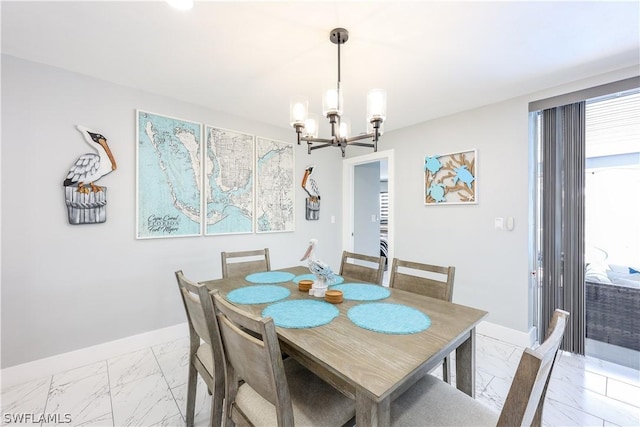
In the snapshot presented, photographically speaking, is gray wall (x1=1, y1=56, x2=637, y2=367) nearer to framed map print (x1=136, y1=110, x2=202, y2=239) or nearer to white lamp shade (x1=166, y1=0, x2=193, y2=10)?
framed map print (x1=136, y1=110, x2=202, y2=239)

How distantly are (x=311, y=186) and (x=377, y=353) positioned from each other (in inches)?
115

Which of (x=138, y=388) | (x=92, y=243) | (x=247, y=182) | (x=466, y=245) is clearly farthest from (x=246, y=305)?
(x=466, y=245)

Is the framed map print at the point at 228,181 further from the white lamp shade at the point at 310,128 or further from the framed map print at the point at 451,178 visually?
the framed map print at the point at 451,178

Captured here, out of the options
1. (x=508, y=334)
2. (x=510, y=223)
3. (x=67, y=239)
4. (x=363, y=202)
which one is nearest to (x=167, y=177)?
(x=67, y=239)

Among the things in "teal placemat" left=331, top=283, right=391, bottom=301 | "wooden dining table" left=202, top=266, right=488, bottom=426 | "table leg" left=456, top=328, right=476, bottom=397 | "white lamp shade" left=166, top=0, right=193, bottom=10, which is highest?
"white lamp shade" left=166, top=0, right=193, bottom=10

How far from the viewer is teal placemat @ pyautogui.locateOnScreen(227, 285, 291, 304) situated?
154 centimetres

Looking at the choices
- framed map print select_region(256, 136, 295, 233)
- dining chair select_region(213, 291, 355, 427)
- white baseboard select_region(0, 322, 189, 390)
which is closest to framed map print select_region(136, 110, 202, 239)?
framed map print select_region(256, 136, 295, 233)

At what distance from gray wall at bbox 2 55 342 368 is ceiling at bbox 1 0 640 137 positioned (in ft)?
0.65

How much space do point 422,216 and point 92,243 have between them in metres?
3.33

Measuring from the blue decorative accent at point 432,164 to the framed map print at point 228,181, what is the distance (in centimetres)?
209

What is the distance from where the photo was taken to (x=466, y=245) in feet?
9.48

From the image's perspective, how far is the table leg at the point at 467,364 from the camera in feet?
4.37

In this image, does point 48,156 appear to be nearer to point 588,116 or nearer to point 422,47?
point 422,47

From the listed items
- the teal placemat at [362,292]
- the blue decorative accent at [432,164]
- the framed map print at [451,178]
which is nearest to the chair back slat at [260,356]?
the teal placemat at [362,292]
